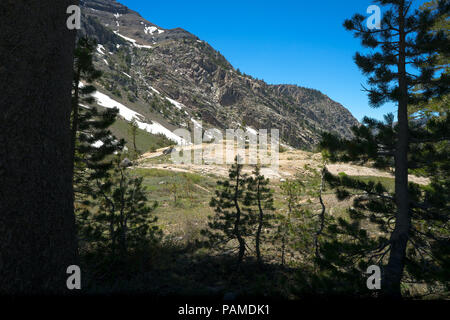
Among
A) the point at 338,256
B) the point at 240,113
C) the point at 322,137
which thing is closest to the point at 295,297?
the point at 338,256

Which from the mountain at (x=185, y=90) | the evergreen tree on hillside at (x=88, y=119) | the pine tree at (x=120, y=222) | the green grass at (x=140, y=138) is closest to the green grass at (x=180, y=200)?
the pine tree at (x=120, y=222)

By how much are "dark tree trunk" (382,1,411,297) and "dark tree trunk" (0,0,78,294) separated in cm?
540

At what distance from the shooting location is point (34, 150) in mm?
2639

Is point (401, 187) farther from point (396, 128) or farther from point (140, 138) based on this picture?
point (140, 138)

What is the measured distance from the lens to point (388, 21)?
14.5ft

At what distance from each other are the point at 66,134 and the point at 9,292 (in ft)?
6.35

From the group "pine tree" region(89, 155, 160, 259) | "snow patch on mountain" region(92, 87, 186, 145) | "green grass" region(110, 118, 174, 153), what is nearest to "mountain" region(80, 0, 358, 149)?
"snow patch on mountain" region(92, 87, 186, 145)

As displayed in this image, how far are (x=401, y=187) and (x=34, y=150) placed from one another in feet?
19.7

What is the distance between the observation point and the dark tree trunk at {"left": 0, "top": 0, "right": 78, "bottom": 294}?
242 centimetres

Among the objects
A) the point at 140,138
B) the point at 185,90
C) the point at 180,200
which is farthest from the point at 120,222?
the point at 185,90

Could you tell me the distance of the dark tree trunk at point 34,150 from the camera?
2416mm

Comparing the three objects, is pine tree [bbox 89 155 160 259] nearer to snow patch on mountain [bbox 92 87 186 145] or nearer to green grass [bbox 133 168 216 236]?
green grass [bbox 133 168 216 236]

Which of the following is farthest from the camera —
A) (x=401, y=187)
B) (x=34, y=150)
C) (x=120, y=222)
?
(x=120, y=222)

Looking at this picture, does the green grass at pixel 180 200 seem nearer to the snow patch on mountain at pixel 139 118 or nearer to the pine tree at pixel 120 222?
the pine tree at pixel 120 222
